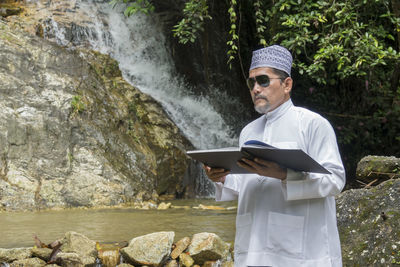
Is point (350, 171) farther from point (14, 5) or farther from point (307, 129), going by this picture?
point (307, 129)

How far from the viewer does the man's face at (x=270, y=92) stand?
2.25 metres

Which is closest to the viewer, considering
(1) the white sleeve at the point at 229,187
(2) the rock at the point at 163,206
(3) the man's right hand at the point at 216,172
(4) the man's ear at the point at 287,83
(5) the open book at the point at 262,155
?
(5) the open book at the point at 262,155

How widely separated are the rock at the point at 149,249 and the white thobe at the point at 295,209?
199cm

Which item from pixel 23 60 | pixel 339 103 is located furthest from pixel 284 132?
pixel 339 103

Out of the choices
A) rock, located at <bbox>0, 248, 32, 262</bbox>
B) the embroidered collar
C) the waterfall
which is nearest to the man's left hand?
the embroidered collar

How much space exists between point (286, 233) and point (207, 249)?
222 cm

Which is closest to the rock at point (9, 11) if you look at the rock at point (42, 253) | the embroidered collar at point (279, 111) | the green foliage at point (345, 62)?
the green foliage at point (345, 62)

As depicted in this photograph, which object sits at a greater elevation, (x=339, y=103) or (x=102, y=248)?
(x=339, y=103)

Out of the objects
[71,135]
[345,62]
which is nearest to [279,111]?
[71,135]

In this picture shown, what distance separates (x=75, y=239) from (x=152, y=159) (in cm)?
468

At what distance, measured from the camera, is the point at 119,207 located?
7.29 meters

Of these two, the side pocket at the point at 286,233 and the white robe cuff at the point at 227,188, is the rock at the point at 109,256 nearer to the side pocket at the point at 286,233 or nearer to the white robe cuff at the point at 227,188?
the white robe cuff at the point at 227,188

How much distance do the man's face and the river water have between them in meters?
2.87

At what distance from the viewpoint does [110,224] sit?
575 cm
